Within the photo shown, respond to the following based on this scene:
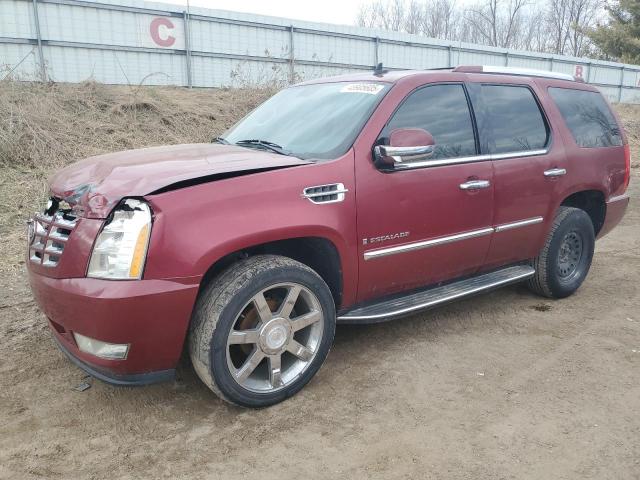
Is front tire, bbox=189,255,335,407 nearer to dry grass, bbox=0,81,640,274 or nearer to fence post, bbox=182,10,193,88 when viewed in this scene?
dry grass, bbox=0,81,640,274

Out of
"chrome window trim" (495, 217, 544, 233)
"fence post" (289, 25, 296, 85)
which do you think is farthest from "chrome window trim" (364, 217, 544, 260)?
"fence post" (289, 25, 296, 85)

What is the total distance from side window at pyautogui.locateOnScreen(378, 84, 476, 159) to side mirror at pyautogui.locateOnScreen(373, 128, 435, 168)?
23 centimetres

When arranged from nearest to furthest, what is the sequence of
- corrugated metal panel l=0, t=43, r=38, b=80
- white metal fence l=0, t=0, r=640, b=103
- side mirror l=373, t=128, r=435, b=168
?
side mirror l=373, t=128, r=435, b=168 < corrugated metal panel l=0, t=43, r=38, b=80 < white metal fence l=0, t=0, r=640, b=103

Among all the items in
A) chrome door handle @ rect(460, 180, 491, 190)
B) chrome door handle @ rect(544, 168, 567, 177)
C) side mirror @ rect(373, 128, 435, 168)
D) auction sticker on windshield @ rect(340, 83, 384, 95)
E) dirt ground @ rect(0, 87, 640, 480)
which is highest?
auction sticker on windshield @ rect(340, 83, 384, 95)

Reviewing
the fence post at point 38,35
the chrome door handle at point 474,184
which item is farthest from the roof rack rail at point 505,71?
the fence post at point 38,35

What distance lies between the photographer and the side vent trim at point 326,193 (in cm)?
301

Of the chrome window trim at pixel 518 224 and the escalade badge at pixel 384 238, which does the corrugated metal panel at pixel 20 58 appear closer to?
the escalade badge at pixel 384 238

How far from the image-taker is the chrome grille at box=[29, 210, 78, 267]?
107 inches

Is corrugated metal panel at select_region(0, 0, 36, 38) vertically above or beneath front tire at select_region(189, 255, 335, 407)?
above

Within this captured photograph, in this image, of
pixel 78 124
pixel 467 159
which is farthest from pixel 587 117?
pixel 78 124

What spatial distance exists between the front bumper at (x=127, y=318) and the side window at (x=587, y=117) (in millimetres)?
3634

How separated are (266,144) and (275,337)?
1.38m

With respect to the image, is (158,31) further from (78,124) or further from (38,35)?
(78,124)

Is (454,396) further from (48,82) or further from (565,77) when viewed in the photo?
(48,82)
